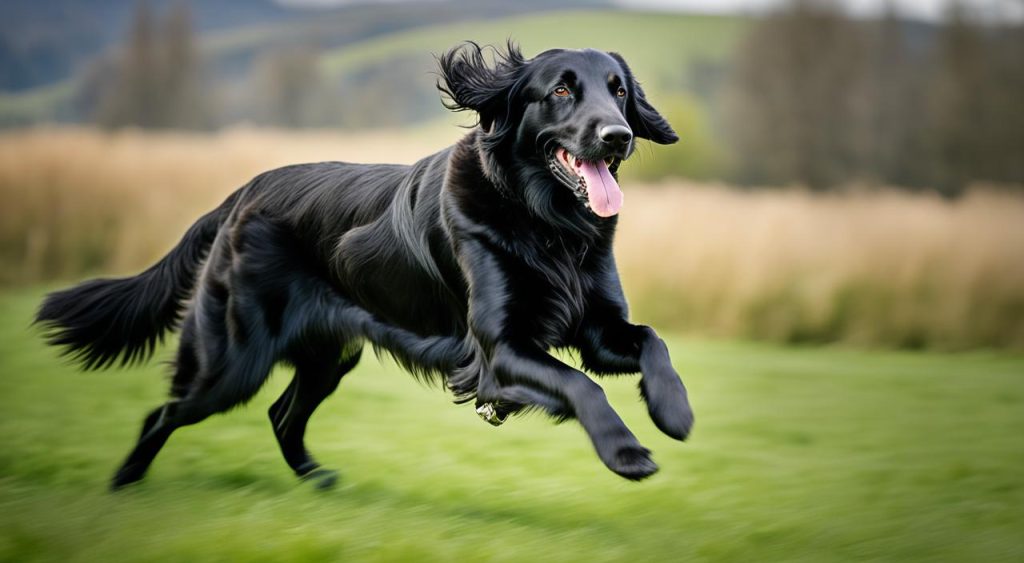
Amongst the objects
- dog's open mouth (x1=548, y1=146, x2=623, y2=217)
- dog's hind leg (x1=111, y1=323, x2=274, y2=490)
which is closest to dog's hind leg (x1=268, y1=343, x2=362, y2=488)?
dog's hind leg (x1=111, y1=323, x2=274, y2=490)

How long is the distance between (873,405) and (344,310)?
192 inches

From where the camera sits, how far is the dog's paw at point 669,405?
377 cm

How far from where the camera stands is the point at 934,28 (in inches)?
1446

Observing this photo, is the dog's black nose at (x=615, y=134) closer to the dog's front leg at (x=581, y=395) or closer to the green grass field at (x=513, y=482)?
the dog's front leg at (x=581, y=395)

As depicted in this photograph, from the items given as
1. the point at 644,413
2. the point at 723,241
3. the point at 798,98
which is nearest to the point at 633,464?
the point at 644,413

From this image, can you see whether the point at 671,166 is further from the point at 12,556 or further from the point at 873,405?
the point at 12,556

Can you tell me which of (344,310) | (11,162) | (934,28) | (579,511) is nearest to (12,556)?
(344,310)

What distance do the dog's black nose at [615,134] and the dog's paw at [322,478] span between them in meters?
2.30

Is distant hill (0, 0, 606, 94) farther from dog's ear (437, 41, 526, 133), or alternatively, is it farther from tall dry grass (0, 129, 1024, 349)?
dog's ear (437, 41, 526, 133)

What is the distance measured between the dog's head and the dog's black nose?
0.13 feet

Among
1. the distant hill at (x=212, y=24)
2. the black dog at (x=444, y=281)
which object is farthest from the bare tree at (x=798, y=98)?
the black dog at (x=444, y=281)

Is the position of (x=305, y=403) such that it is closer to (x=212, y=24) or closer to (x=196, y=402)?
(x=196, y=402)

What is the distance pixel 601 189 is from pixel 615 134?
25cm

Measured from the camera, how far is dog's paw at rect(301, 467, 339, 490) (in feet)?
16.8
